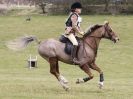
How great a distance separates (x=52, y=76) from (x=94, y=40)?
8736 millimetres

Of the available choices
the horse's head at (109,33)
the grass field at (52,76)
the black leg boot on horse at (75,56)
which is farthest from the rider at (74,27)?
the grass field at (52,76)

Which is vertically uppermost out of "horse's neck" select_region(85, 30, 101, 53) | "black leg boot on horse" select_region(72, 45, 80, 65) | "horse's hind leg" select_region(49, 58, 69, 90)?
"horse's neck" select_region(85, 30, 101, 53)

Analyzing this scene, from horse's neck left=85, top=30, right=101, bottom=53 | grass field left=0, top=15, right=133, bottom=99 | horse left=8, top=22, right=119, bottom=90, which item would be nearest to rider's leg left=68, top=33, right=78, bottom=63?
horse left=8, top=22, right=119, bottom=90

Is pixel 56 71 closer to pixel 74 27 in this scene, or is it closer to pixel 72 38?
pixel 72 38

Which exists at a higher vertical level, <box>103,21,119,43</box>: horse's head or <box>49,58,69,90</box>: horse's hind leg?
<box>103,21,119,43</box>: horse's head

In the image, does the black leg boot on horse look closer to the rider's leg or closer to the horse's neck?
the rider's leg

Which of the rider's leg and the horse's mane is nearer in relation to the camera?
the rider's leg

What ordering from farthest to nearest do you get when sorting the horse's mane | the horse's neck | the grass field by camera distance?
the horse's mane, the horse's neck, the grass field

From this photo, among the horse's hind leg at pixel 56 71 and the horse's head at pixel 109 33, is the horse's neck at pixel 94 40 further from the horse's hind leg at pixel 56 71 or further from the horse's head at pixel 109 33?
the horse's hind leg at pixel 56 71

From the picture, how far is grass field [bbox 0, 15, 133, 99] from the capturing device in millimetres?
14436

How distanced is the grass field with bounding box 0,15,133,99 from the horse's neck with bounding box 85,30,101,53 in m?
1.30

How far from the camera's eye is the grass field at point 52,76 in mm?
14436

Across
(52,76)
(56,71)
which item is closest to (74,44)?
(56,71)

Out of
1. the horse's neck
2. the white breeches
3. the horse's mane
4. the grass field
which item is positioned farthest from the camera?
the horse's mane
